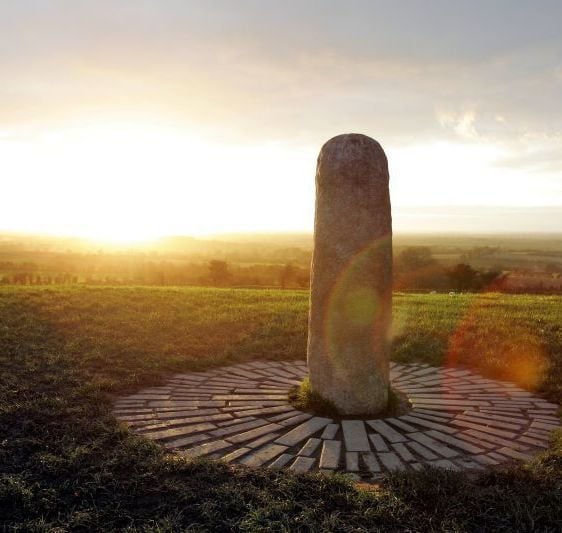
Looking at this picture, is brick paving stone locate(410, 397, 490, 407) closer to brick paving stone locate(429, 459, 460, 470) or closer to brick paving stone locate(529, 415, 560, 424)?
brick paving stone locate(529, 415, 560, 424)

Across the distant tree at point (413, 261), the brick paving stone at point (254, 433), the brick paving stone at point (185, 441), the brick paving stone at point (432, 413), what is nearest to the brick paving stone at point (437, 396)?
the brick paving stone at point (432, 413)

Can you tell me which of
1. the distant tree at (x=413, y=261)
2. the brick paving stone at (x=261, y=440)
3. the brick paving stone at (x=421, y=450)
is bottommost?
the brick paving stone at (x=261, y=440)

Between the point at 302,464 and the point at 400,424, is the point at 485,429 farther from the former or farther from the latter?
the point at 302,464

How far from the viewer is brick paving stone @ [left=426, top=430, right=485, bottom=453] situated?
14.8 feet

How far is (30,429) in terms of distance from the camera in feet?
15.7

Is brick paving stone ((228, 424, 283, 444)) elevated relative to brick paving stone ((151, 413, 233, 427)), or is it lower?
elevated

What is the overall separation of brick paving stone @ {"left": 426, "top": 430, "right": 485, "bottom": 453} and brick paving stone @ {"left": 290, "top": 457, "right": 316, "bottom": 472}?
4.01 feet

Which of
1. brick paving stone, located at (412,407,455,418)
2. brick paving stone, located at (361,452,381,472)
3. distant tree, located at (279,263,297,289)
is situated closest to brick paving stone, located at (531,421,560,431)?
brick paving stone, located at (412,407,455,418)

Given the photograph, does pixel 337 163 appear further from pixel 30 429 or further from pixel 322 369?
pixel 30 429

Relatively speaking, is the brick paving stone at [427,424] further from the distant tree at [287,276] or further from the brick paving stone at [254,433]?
the distant tree at [287,276]

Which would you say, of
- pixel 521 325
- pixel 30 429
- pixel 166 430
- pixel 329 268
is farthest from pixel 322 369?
pixel 521 325

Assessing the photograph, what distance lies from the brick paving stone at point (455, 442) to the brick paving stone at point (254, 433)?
53.4 inches

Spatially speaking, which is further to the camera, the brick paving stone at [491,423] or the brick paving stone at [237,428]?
the brick paving stone at [491,423]

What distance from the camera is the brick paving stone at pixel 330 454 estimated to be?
4160 mm
